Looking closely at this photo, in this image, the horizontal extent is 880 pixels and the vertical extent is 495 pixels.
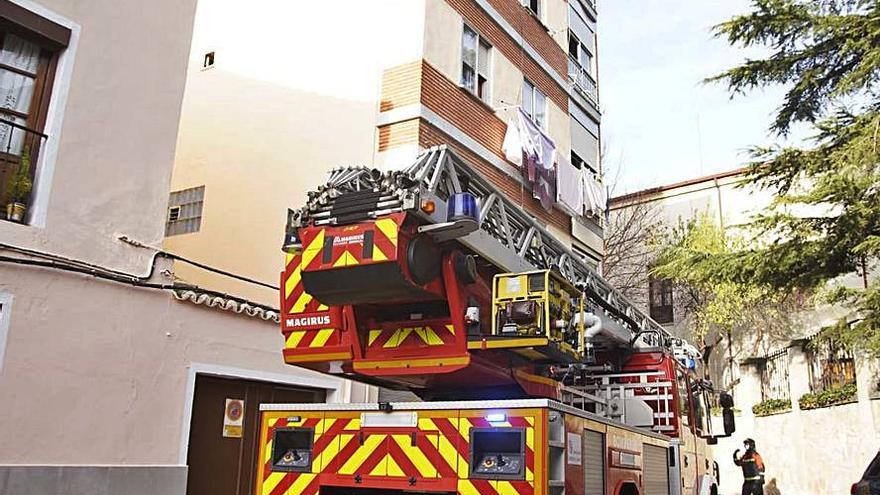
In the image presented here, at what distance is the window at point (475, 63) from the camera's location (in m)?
14.2

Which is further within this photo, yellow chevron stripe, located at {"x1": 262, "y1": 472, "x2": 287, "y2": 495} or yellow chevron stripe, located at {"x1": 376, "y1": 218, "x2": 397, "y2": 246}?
yellow chevron stripe, located at {"x1": 262, "y1": 472, "x2": 287, "y2": 495}

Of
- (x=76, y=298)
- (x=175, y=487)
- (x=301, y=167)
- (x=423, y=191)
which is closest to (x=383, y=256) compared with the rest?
(x=423, y=191)

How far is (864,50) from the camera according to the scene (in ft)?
43.4

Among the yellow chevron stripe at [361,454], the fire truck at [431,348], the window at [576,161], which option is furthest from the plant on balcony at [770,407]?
the yellow chevron stripe at [361,454]

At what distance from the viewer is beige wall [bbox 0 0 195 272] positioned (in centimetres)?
819

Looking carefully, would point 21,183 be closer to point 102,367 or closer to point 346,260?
point 102,367

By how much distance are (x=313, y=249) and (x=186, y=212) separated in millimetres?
8810

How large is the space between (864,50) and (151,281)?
1195cm

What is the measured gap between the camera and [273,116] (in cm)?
1361

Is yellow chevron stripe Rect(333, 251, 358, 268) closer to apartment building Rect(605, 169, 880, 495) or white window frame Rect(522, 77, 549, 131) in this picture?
apartment building Rect(605, 169, 880, 495)

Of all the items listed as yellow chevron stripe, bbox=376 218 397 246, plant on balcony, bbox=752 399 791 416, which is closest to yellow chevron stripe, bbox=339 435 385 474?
yellow chevron stripe, bbox=376 218 397 246

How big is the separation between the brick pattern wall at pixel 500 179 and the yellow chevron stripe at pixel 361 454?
6.94 meters

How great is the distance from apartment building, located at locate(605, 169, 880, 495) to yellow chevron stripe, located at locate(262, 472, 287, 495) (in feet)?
34.4

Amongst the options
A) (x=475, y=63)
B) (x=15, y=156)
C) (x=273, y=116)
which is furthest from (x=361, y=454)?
(x=475, y=63)
